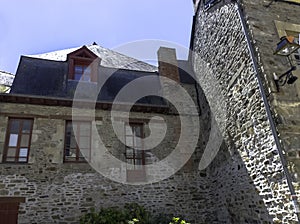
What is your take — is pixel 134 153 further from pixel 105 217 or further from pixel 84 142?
pixel 105 217

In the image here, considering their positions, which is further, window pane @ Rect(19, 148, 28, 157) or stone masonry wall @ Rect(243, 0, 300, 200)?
window pane @ Rect(19, 148, 28, 157)

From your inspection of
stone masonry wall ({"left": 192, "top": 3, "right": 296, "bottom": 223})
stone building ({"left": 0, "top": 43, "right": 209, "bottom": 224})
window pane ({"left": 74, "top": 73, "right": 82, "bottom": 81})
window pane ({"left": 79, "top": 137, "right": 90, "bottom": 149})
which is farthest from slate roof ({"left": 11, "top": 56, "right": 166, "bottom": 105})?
stone masonry wall ({"left": 192, "top": 3, "right": 296, "bottom": 223})

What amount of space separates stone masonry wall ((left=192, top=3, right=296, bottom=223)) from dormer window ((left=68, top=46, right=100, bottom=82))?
3.64 metres

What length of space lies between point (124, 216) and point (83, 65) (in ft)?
16.0

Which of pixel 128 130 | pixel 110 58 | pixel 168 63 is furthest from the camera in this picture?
pixel 110 58

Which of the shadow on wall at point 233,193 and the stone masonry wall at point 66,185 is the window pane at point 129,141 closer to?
the stone masonry wall at point 66,185

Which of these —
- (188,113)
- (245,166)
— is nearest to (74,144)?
(188,113)

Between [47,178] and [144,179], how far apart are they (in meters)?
2.48

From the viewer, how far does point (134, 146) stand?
675cm

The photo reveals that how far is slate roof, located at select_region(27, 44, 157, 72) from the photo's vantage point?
29.3 feet

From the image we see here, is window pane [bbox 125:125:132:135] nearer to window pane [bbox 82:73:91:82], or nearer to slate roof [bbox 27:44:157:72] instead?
window pane [bbox 82:73:91:82]

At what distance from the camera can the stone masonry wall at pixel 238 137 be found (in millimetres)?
4320

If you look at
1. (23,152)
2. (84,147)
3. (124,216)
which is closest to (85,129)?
(84,147)

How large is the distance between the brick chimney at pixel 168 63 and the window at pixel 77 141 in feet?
10.7
